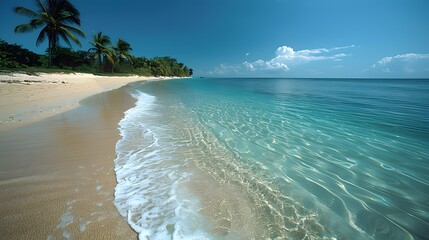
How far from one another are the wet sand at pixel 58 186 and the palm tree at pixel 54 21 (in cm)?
2766

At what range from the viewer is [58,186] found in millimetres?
2781

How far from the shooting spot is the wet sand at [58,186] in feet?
6.70

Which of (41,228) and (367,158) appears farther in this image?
(367,158)

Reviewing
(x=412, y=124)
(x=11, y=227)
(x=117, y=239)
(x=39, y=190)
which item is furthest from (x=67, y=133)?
(x=412, y=124)

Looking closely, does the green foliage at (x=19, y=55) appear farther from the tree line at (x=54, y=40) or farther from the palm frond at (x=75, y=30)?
the palm frond at (x=75, y=30)

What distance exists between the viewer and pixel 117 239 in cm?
199

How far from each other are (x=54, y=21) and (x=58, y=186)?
3231 cm

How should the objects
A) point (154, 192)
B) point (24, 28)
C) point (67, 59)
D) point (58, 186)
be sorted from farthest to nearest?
point (67, 59)
point (24, 28)
point (154, 192)
point (58, 186)

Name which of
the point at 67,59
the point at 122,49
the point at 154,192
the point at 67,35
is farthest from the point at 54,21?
the point at 154,192

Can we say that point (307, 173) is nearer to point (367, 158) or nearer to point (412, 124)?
point (367, 158)

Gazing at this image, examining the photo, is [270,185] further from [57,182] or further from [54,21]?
[54,21]

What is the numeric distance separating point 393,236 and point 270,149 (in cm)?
288

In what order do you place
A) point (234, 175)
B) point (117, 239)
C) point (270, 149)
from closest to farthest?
point (117, 239), point (234, 175), point (270, 149)

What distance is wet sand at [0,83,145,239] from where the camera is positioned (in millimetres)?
2043
